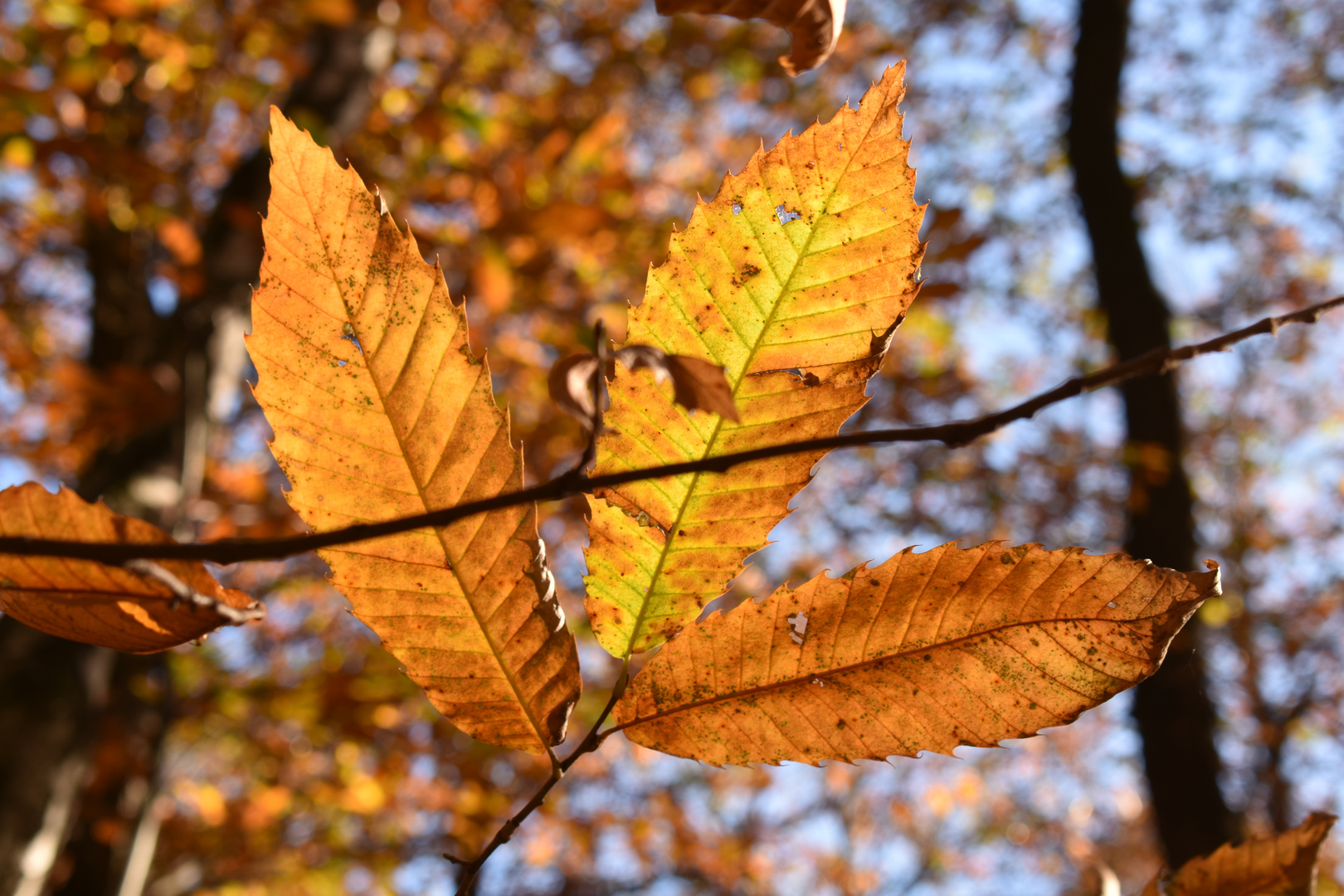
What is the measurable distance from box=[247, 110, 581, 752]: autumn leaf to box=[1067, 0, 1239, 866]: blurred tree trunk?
9.59 feet

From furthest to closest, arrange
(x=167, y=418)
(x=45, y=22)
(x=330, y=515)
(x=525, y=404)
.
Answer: (x=525, y=404) < (x=45, y=22) < (x=167, y=418) < (x=330, y=515)

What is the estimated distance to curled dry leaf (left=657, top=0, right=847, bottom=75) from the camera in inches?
14.9

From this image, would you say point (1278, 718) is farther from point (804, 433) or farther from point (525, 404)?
point (804, 433)

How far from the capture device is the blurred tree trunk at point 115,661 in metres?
1.84

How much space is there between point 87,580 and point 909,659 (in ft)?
1.26

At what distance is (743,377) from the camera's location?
15.5 inches

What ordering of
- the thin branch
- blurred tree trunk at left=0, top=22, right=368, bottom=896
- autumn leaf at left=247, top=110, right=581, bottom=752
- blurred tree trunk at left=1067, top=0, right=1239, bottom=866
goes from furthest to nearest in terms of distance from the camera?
blurred tree trunk at left=1067, top=0, right=1239, bottom=866, blurred tree trunk at left=0, top=22, right=368, bottom=896, autumn leaf at left=247, top=110, right=581, bottom=752, the thin branch

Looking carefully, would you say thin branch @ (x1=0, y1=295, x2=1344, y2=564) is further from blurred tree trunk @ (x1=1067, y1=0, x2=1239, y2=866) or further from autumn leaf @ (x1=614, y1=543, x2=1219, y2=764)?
blurred tree trunk @ (x1=1067, y1=0, x2=1239, y2=866)

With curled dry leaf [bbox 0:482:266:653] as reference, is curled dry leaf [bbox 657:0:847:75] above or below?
above

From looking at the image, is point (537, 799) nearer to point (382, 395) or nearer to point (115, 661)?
point (382, 395)

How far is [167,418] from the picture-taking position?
242 centimetres

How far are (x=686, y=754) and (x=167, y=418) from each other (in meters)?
2.59

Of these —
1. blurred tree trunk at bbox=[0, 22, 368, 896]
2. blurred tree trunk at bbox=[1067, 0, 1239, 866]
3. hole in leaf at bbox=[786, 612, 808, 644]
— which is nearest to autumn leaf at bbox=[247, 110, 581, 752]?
hole in leaf at bbox=[786, 612, 808, 644]

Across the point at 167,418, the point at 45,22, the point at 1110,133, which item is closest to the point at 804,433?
the point at 167,418
